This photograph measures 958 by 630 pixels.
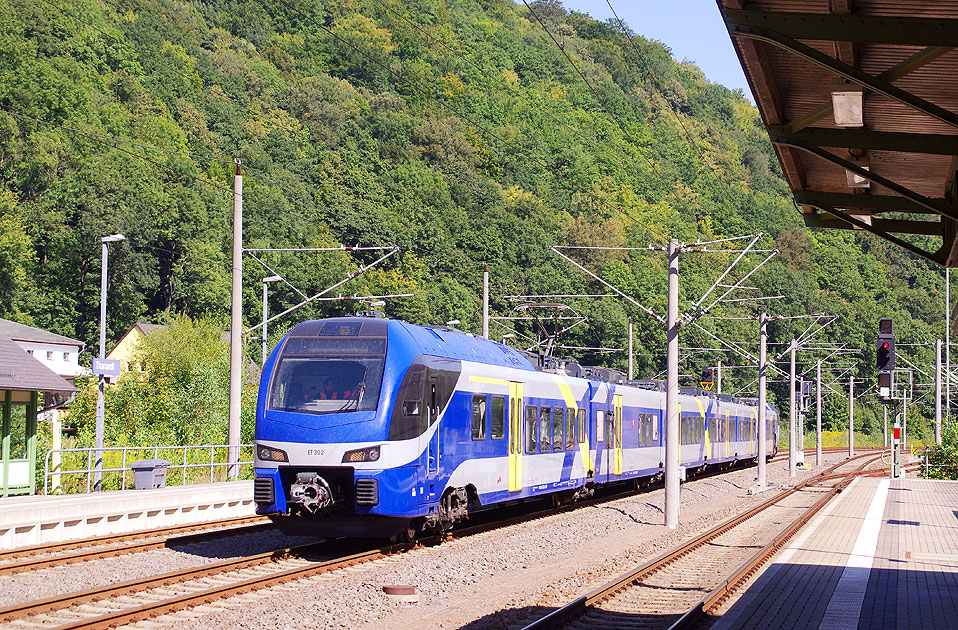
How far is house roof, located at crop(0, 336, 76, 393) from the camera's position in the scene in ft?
72.8

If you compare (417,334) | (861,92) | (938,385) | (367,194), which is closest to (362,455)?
(417,334)

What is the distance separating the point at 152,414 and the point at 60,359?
109ft

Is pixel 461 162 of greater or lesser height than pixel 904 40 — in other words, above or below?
above

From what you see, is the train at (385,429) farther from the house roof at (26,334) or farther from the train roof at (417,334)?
the house roof at (26,334)

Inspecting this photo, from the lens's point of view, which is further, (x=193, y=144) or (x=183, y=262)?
(x=193, y=144)

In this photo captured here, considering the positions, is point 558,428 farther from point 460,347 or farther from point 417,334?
point 417,334

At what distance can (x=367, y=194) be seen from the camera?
309ft

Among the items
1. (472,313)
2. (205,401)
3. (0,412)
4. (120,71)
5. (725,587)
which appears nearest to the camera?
(725,587)

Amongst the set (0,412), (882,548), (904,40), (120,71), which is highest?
(120,71)

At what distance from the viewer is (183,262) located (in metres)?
76.8

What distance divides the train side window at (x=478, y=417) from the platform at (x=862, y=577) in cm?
517

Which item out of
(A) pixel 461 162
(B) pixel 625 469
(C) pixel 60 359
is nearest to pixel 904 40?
(B) pixel 625 469

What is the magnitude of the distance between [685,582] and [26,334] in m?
50.5

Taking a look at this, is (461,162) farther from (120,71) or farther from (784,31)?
(784,31)
